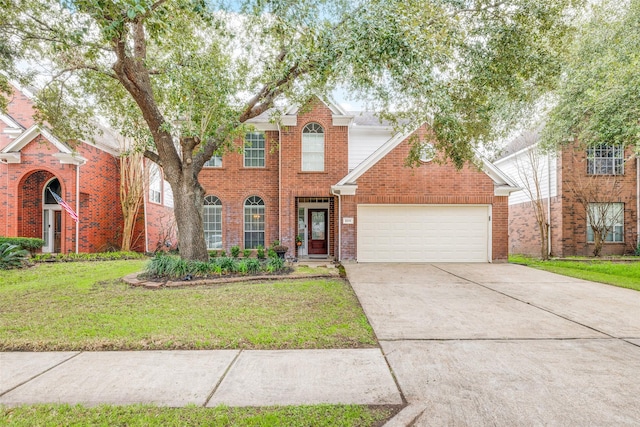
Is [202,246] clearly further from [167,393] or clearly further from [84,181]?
[84,181]

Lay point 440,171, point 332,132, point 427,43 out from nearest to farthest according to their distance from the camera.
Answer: point 427,43 < point 440,171 < point 332,132

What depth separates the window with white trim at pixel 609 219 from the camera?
14.9 metres

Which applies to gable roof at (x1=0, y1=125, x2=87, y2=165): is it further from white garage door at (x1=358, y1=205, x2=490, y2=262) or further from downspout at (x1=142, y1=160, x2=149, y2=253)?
white garage door at (x1=358, y1=205, x2=490, y2=262)

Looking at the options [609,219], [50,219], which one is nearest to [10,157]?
[50,219]

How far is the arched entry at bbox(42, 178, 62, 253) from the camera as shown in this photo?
47.5 feet

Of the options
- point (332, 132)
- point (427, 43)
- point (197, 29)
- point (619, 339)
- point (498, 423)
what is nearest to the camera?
point (498, 423)

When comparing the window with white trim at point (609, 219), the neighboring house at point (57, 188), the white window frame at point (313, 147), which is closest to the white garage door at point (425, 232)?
the white window frame at point (313, 147)

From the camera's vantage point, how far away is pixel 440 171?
40.9 ft

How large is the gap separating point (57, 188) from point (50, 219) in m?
1.38

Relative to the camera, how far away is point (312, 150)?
44.7 feet

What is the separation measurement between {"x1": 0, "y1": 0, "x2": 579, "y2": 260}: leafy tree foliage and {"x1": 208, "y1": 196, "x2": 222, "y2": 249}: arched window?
4.31m

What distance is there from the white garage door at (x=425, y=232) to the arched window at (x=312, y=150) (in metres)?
2.66

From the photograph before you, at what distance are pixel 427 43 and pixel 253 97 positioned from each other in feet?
15.5

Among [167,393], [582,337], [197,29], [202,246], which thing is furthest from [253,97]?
[582,337]
